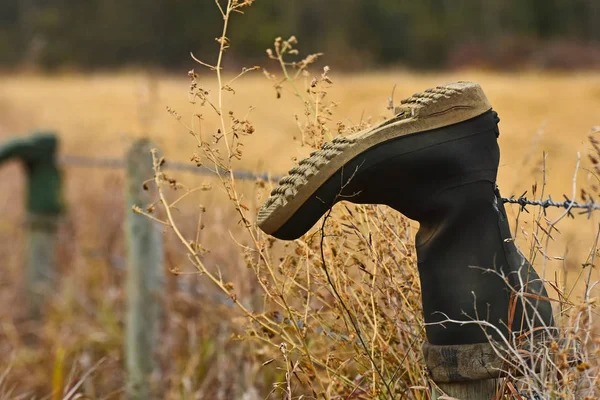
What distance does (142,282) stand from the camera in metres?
3.81

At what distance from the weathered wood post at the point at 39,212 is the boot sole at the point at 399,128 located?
372cm

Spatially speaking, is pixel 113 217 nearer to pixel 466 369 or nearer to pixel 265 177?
pixel 265 177

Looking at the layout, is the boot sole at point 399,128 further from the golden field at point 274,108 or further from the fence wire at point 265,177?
the golden field at point 274,108

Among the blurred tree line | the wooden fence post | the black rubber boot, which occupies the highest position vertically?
the blurred tree line

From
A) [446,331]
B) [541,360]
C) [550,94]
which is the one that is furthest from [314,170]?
[550,94]

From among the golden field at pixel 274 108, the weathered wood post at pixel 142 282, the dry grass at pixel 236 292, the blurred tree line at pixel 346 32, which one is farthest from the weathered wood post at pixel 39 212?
the blurred tree line at pixel 346 32

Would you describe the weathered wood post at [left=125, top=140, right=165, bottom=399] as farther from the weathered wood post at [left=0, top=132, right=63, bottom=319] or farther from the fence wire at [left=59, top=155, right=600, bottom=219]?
the weathered wood post at [left=0, top=132, right=63, bottom=319]

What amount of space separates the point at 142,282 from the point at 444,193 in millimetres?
2375

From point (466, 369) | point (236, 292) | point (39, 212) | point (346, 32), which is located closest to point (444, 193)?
point (466, 369)

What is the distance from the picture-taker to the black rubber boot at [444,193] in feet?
5.47

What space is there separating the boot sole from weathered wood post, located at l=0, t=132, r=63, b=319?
372cm

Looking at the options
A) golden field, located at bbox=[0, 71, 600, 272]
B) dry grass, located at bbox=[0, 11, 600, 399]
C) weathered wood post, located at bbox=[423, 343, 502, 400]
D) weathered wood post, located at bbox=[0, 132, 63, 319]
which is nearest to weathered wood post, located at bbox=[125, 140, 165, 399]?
dry grass, located at bbox=[0, 11, 600, 399]

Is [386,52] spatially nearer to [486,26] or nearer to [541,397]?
[486,26]

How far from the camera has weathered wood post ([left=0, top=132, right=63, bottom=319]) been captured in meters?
5.05
